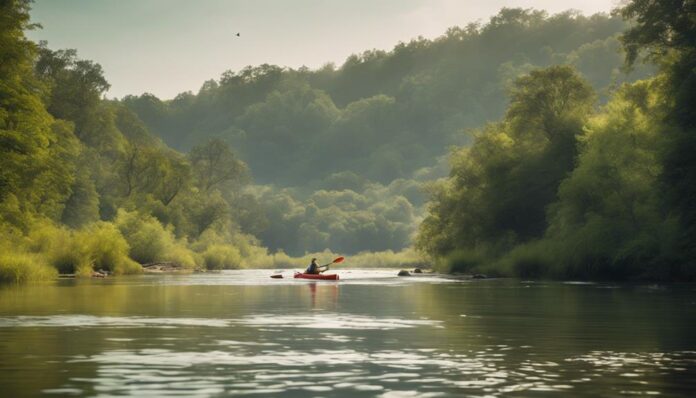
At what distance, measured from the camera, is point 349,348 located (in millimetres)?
23625

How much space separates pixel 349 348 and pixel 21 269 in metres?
43.6

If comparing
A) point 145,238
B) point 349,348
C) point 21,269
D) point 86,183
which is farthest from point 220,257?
point 349,348

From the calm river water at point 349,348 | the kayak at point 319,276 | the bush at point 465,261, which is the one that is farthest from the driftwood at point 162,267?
the calm river water at point 349,348

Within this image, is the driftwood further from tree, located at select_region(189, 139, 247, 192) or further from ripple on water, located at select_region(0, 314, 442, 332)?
ripple on water, located at select_region(0, 314, 442, 332)

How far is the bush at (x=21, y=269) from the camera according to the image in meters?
61.3

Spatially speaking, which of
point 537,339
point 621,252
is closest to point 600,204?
point 621,252

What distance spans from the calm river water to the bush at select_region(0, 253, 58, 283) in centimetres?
1943

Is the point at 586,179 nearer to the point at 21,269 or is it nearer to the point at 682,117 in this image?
the point at 682,117

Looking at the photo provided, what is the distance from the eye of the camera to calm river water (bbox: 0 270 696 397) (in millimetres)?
17203

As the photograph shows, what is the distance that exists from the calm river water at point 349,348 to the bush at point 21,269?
63.8ft

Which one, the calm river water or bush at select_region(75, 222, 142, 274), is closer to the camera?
the calm river water

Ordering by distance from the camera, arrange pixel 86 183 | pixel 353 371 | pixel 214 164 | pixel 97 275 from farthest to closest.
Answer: pixel 214 164 < pixel 86 183 < pixel 97 275 < pixel 353 371

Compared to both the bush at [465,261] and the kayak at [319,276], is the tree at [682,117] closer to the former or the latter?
the kayak at [319,276]

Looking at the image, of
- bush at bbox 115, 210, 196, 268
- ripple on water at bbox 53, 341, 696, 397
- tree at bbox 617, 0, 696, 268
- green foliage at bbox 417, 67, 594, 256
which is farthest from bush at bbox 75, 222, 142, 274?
ripple on water at bbox 53, 341, 696, 397
